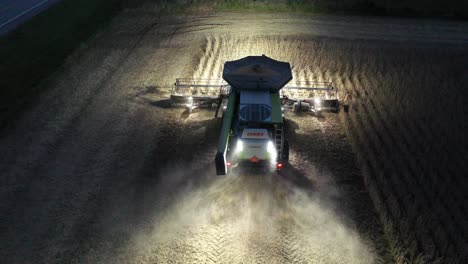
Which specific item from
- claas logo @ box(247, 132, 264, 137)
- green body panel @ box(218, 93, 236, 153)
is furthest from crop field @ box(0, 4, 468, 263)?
claas logo @ box(247, 132, 264, 137)

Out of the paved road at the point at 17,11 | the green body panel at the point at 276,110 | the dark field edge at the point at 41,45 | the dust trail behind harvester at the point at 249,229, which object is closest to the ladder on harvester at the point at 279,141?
the green body panel at the point at 276,110

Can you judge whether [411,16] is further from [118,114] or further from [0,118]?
[0,118]

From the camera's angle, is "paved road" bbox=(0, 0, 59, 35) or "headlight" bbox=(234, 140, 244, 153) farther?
"paved road" bbox=(0, 0, 59, 35)

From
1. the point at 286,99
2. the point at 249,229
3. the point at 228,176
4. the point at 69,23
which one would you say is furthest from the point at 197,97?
the point at 69,23

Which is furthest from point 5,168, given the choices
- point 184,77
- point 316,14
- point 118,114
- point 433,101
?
point 316,14

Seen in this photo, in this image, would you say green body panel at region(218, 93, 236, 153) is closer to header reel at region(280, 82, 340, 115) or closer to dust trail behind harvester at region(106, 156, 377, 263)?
dust trail behind harvester at region(106, 156, 377, 263)

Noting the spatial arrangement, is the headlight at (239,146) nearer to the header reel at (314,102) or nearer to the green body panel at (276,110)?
the green body panel at (276,110)
